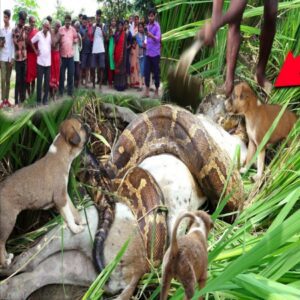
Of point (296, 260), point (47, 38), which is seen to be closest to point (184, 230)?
point (296, 260)

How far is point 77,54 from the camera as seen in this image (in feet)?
3.72

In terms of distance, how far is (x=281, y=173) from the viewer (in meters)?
1.40

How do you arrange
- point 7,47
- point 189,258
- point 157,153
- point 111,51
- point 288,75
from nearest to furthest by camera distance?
point 189,258 < point 7,47 < point 111,51 < point 157,153 < point 288,75

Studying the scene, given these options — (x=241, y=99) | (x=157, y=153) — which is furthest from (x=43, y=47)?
(x=241, y=99)

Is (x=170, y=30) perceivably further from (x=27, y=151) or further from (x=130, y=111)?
(x=27, y=151)

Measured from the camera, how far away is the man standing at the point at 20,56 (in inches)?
42.2

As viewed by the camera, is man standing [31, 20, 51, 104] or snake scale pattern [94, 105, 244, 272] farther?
snake scale pattern [94, 105, 244, 272]

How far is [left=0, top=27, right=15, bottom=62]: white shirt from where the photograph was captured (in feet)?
3.51

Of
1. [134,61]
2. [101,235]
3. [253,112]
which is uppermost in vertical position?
[134,61]

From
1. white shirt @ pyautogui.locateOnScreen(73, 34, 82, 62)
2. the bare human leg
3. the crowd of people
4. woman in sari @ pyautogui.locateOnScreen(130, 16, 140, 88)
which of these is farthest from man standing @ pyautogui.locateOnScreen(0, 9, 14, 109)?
the bare human leg

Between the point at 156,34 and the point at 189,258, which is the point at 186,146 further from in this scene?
the point at 189,258

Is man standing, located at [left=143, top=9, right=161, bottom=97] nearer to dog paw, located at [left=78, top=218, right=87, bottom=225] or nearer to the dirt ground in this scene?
the dirt ground

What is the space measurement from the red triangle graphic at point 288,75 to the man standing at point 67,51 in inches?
21.3

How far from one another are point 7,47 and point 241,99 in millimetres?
536
